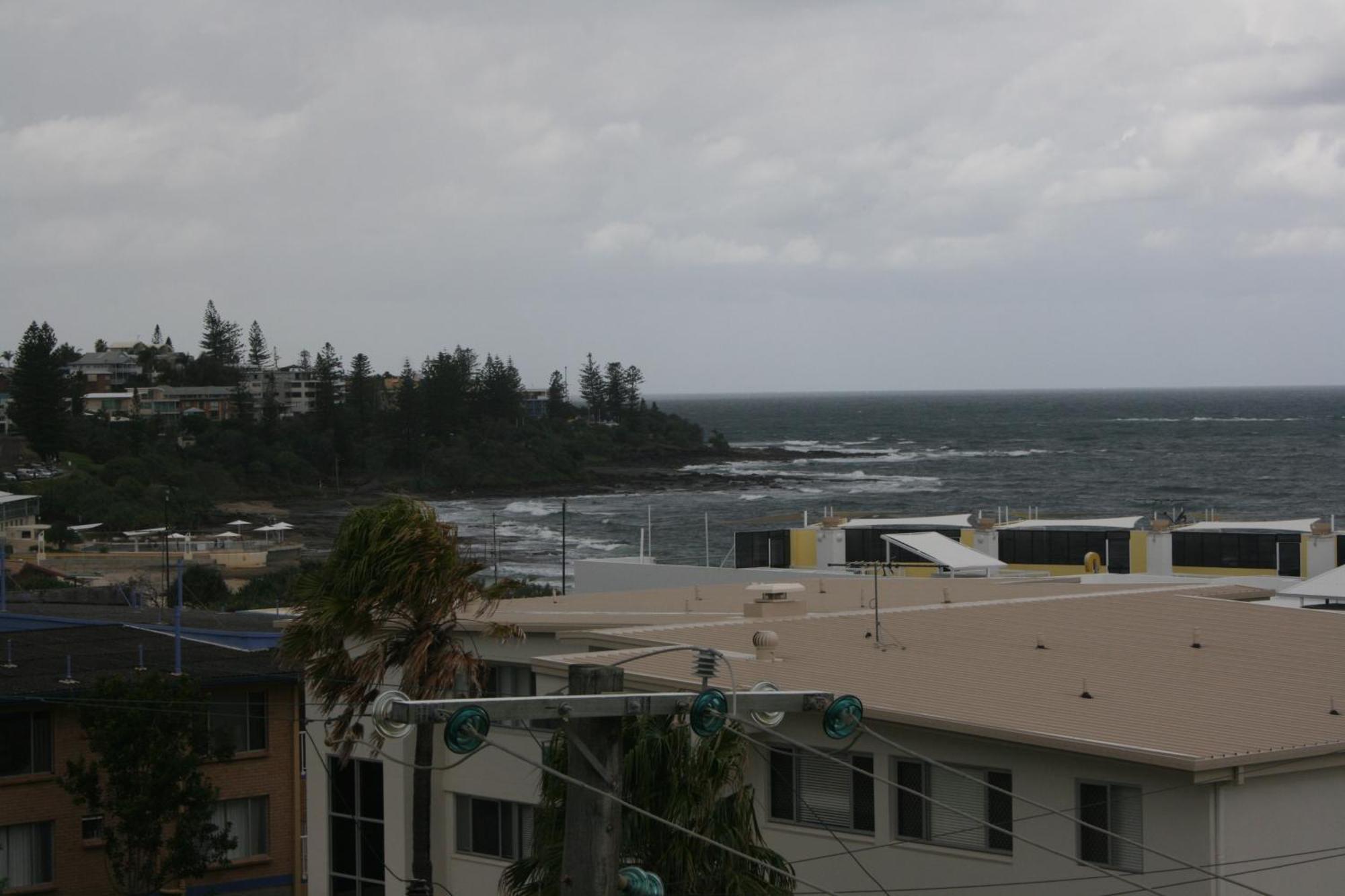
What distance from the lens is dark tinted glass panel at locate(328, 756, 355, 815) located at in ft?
92.7

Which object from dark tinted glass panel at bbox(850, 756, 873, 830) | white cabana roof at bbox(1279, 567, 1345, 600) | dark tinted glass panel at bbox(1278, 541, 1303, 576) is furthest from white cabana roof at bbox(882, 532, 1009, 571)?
dark tinted glass panel at bbox(850, 756, 873, 830)

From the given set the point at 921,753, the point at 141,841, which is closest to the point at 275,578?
the point at 141,841

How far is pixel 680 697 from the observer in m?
11.2

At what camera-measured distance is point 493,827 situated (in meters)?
25.5

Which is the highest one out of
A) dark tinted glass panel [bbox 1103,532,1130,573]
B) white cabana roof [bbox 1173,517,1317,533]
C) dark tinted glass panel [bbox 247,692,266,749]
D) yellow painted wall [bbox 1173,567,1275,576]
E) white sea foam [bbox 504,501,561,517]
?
white cabana roof [bbox 1173,517,1317,533]

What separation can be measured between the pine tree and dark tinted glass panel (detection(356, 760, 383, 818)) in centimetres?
16722

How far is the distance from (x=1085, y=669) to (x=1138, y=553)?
29344mm

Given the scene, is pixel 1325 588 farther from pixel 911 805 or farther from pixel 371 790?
pixel 371 790

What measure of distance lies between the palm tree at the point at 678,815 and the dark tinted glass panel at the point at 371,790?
11.8m

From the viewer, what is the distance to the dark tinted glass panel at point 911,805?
2028cm

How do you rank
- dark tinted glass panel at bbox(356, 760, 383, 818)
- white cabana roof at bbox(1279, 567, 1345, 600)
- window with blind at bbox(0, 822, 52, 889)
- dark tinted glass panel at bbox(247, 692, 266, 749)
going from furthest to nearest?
dark tinted glass panel at bbox(247, 692, 266, 749), window with blind at bbox(0, 822, 52, 889), white cabana roof at bbox(1279, 567, 1345, 600), dark tinted glass panel at bbox(356, 760, 383, 818)

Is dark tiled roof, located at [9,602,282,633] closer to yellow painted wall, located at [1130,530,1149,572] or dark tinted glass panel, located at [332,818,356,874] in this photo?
dark tinted glass panel, located at [332,818,356,874]

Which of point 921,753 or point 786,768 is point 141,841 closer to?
point 786,768

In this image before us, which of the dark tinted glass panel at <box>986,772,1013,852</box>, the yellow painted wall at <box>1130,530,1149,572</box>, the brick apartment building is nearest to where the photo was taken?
the dark tinted glass panel at <box>986,772,1013,852</box>
